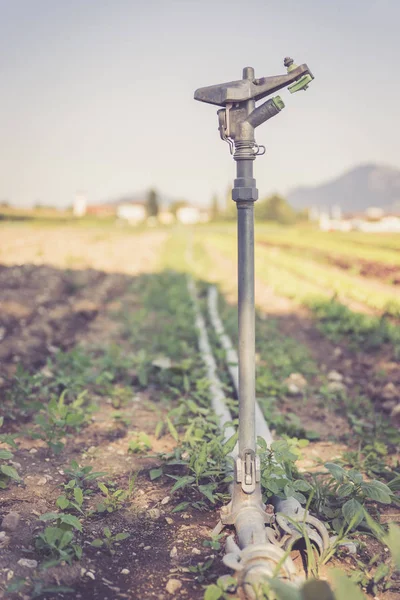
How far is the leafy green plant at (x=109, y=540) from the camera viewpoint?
262 cm

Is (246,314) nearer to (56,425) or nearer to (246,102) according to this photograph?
(246,102)

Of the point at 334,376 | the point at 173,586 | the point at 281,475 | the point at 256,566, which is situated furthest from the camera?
the point at 334,376

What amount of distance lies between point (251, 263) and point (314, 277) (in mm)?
12465

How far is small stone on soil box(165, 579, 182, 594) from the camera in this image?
2.37 m

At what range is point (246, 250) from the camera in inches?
106

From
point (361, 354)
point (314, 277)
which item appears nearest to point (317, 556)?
point (361, 354)

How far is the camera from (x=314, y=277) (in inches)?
585

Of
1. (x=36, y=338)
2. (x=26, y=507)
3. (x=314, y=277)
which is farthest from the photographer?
(x=314, y=277)

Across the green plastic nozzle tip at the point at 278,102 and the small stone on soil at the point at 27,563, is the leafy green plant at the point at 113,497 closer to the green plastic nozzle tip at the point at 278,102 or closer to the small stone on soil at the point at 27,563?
the small stone on soil at the point at 27,563

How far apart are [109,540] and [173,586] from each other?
446 mm

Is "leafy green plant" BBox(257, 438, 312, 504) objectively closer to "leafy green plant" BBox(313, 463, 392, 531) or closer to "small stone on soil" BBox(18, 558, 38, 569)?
"leafy green plant" BBox(313, 463, 392, 531)

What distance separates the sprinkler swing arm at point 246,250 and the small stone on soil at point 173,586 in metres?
0.25

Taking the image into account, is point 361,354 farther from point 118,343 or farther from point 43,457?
point 43,457

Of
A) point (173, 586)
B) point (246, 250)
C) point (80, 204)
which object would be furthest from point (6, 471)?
point (80, 204)
